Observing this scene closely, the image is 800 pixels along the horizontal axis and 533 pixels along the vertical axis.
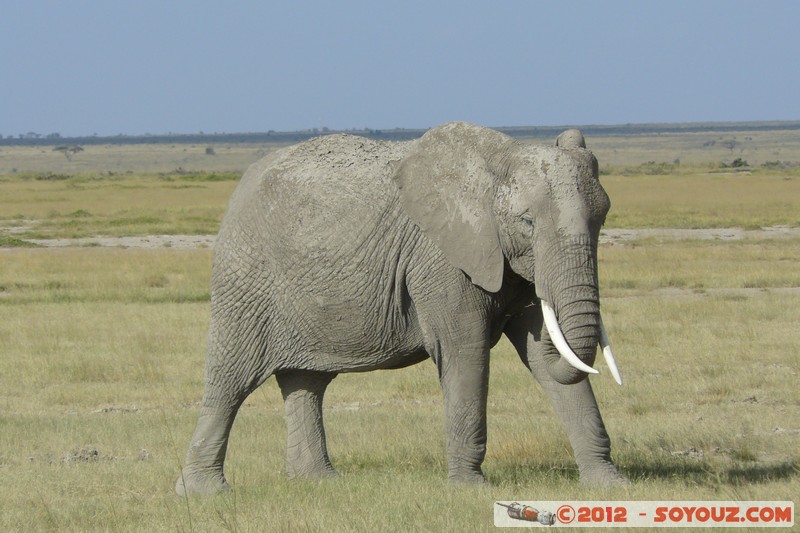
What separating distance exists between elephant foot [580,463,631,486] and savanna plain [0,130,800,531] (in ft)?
0.34

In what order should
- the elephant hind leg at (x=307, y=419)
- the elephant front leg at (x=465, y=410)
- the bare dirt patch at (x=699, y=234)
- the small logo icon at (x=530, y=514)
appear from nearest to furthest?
the small logo icon at (x=530, y=514)
the elephant front leg at (x=465, y=410)
the elephant hind leg at (x=307, y=419)
the bare dirt patch at (x=699, y=234)

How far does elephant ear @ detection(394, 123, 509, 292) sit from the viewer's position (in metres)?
6.85

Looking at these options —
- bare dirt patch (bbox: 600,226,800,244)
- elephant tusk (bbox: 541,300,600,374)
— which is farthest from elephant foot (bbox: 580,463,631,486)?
bare dirt patch (bbox: 600,226,800,244)

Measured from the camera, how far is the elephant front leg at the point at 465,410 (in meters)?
7.05

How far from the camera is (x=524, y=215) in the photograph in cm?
674

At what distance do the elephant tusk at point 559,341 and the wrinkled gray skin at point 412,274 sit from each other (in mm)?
49

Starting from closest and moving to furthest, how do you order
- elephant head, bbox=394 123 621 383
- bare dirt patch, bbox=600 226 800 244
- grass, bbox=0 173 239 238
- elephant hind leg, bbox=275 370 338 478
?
elephant head, bbox=394 123 621 383 < elephant hind leg, bbox=275 370 338 478 < bare dirt patch, bbox=600 226 800 244 < grass, bbox=0 173 239 238

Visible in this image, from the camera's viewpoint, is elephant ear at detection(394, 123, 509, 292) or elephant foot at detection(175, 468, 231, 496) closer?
elephant ear at detection(394, 123, 509, 292)

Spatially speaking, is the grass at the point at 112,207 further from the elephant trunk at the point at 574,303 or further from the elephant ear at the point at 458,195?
the elephant trunk at the point at 574,303

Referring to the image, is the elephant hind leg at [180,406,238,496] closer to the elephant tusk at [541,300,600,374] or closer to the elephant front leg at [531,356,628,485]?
the elephant front leg at [531,356,628,485]

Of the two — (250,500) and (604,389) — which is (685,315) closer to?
(604,389)

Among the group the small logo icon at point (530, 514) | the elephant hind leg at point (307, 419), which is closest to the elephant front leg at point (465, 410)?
the small logo icon at point (530, 514)

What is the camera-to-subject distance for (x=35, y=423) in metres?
10.2

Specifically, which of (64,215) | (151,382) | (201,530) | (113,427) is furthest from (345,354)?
(64,215)
